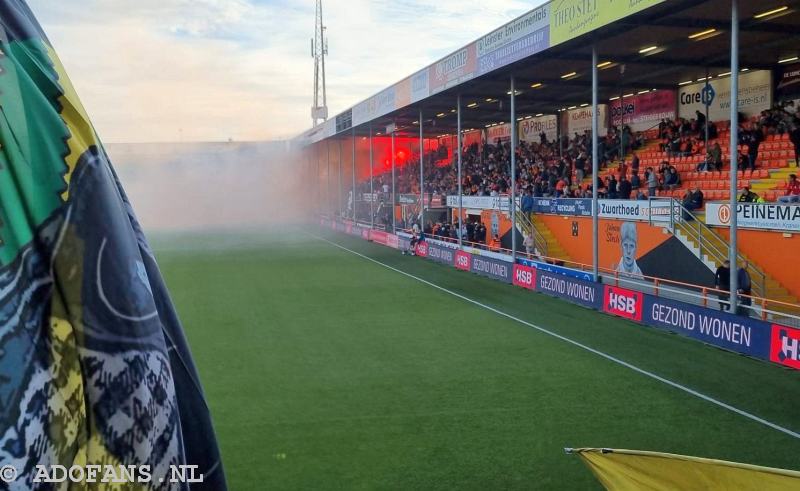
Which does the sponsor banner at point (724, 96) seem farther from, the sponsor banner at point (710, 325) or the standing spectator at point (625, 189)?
the sponsor banner at point (710, 325)

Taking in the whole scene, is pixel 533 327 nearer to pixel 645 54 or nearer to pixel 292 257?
pixel 645 54

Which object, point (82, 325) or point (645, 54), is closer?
point (82, 325)

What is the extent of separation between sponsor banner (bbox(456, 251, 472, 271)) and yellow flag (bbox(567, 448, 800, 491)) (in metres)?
24.6

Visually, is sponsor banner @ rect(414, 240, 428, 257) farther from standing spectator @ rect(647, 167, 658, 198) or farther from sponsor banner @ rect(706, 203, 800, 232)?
sponsor banner @ rect(706, 203, 800, 232)

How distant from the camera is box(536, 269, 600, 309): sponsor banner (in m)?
19.7

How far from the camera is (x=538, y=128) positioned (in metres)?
42.3

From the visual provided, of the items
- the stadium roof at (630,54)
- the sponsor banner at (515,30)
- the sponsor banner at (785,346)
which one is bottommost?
the sponsor banner at (785,346)

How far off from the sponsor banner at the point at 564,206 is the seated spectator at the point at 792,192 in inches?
290

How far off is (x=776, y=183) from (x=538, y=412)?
1330cm

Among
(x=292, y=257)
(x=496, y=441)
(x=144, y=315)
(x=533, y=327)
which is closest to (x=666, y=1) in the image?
(x=533, y=327)

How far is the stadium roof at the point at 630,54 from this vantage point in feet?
56.2

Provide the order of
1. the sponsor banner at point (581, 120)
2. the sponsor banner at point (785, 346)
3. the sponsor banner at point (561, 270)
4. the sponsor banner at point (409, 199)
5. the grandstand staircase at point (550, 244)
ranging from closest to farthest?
1. the sponsor banner at point (785, 346)
2. the sponsor banner at point (561, 270)
3. the grandstand staircase at point (550, 244)
4. the sponsor banner at point (581, 120)
5. the sponsor banner at point (409, 199)

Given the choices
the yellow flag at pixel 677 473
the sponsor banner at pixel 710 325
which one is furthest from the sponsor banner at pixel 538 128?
the yellow flag at pixel 677 473

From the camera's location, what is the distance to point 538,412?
420 inches
